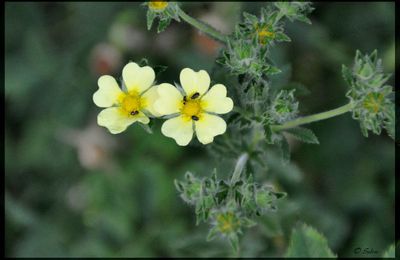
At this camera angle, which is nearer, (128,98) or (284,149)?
(128,98)

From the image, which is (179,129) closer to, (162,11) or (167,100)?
(167,100)

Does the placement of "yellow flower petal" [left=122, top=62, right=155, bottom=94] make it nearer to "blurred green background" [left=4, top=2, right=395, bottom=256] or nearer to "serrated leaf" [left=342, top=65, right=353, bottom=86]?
"serrated leaf" [left=342, top=65, right=353, bottom=86]

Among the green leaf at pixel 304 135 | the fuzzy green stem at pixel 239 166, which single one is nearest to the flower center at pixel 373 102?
the green leaf at pixel 304 135

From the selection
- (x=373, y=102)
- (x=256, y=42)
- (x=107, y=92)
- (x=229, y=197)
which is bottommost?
(x=229, y=197)

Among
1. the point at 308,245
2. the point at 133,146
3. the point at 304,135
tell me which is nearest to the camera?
the point at 304,135

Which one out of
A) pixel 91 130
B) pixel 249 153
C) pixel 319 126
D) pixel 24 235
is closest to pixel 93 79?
pixel 91 130

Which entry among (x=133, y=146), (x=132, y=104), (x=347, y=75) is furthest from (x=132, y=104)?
(x=133, y=146)

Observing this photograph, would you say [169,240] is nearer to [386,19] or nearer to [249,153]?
[249,153]
